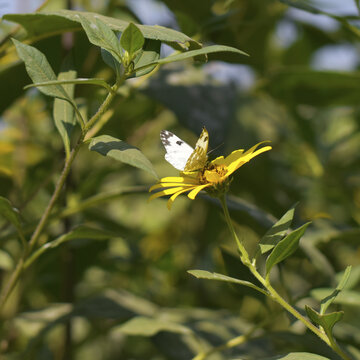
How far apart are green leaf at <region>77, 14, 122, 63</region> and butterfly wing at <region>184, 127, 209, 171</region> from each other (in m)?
0.12

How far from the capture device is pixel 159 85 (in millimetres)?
815

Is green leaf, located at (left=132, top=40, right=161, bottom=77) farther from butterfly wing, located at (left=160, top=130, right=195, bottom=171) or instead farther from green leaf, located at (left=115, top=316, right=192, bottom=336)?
green leaf, located at (left=115, top=316, right=192, bottom=336)

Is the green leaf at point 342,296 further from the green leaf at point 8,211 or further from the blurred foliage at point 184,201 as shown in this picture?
the green leaf at point 8,211

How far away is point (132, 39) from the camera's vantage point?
1.32 feet

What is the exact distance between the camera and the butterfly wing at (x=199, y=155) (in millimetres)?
490

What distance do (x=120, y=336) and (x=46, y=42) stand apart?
70 cm

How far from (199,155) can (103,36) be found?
150 millimetres

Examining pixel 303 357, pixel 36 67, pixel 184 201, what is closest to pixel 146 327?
pixel 303 357

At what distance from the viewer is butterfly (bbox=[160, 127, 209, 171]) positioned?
0.50m

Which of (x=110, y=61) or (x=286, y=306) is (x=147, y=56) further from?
(x=286, y=306)

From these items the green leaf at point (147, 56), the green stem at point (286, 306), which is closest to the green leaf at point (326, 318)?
the green stem at point (286, 306)

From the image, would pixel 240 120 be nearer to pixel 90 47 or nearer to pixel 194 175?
pixel 90 47

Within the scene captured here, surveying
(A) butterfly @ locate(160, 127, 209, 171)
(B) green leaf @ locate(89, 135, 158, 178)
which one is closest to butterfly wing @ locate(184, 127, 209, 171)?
(A) butterfly @ locate(160, 127, 209, 171)

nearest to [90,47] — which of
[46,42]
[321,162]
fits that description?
[46,42]
